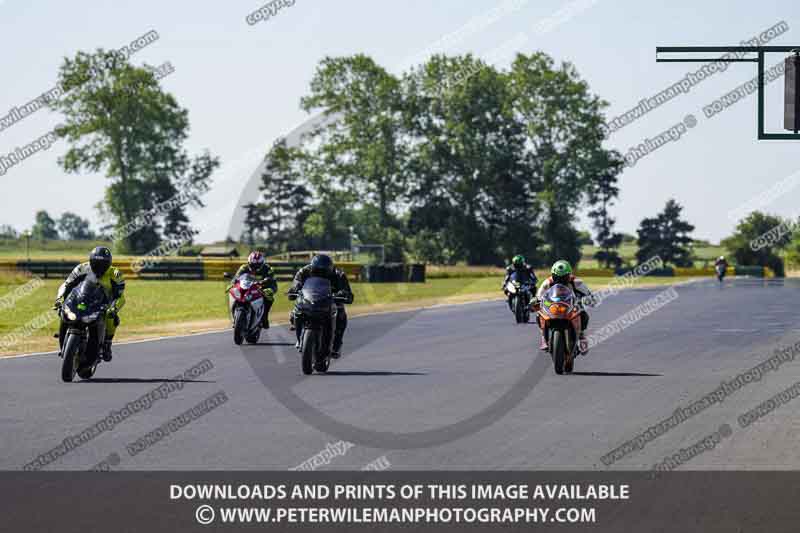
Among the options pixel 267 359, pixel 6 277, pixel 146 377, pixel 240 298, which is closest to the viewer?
pixel 146 377

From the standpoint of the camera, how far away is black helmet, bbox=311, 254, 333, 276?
15148mm

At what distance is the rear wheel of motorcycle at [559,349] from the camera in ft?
49.9

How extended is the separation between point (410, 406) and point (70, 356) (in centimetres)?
457

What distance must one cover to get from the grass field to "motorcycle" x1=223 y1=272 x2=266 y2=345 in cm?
319

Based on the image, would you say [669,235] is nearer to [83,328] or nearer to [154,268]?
[154,268]

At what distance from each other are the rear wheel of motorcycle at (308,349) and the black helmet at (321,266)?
0.83 metres

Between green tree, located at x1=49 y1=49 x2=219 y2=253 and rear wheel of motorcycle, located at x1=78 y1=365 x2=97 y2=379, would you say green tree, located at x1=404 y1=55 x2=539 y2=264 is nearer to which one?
green tree, located at x1=49 y1=49 x2=219 y2=253

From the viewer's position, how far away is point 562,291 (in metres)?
A: 15.3

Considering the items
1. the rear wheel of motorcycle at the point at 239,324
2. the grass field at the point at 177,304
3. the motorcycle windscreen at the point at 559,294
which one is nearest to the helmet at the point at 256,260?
the rear wheel of motorcycle at the point at 239,324

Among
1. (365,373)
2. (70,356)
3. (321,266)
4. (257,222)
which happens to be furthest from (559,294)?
(257,222)

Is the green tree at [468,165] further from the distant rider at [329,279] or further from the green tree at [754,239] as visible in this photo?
the distant rider at [329,279]
